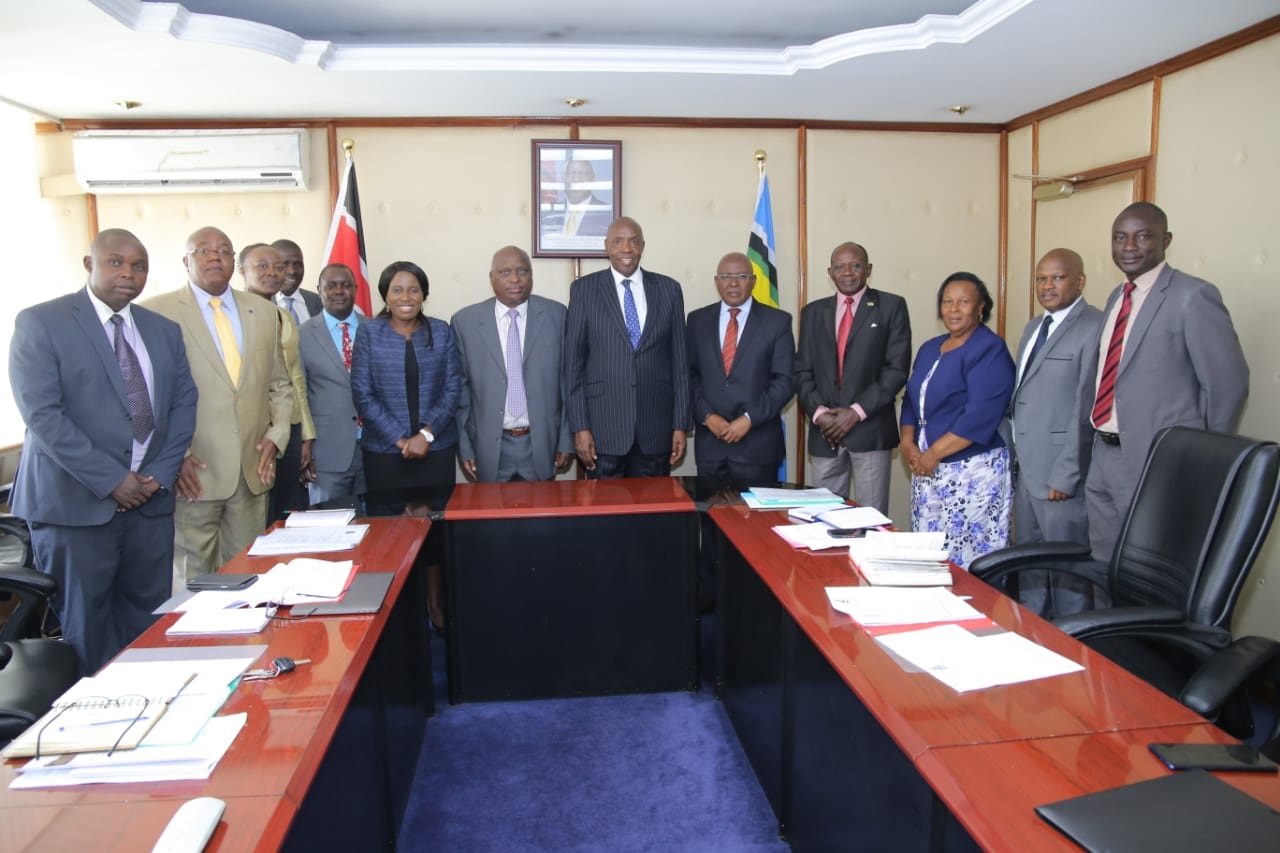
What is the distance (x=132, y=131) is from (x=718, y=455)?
3818 mm

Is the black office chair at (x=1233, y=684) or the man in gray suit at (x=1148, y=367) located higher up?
the man in gray suit at (x=1148, y=367)

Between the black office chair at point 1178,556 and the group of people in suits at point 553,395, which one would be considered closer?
the black office chair at point 1178,556

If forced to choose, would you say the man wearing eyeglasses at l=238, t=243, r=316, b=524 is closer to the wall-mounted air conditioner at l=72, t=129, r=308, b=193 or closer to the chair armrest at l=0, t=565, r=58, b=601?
the wall-mounted air conditioner at l=72, t=129, r=308, b=193

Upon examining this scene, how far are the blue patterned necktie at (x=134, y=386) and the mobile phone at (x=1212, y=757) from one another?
3021 mm

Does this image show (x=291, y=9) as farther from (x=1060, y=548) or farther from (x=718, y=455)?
(x=1060, y=548)

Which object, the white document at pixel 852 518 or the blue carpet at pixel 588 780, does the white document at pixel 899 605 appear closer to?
the white document at pixel 852 518

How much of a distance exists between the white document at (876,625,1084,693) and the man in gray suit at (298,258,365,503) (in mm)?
2741

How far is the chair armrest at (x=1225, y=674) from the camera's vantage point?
157 cm

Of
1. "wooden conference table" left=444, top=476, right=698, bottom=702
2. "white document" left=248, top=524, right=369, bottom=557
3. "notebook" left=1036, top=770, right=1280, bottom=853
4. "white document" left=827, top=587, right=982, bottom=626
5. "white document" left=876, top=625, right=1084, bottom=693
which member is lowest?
"wooden conference table" left=444, top=476, right=698, bottom=702

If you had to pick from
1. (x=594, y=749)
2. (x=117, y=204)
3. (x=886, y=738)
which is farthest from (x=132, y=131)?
(x=886, y=738)

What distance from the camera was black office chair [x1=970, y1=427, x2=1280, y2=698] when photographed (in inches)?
78.2

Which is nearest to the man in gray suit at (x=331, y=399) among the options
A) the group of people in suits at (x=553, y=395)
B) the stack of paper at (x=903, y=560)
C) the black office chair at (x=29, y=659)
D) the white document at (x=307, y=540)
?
the group of people in suits at (x=553, y=395)

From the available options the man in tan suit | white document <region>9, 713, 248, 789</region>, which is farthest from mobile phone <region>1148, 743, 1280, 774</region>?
the man in tan suit

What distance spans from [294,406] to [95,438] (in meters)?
0.98
